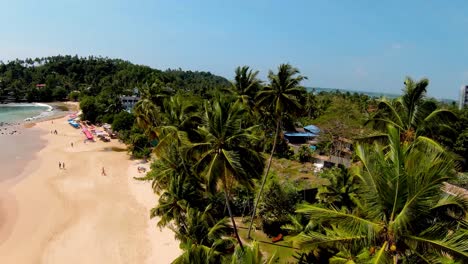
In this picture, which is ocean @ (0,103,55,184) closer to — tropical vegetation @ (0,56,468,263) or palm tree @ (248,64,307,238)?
tropical vegetation @ (0,56,468,263)

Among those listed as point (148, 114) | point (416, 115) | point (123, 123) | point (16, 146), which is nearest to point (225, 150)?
point (416, 115)

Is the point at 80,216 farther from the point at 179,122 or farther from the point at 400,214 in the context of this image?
the point at 400,214

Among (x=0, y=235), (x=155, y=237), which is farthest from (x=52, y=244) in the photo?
(x=155, y=237)

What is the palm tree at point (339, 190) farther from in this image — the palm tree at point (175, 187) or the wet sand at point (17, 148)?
the wet sand at point (17, 148)

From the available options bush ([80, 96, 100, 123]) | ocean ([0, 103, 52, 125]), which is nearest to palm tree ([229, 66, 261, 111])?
bush ([80, 96, 100, 123])

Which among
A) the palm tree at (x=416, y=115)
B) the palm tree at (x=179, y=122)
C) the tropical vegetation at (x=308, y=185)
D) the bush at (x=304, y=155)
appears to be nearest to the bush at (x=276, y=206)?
the tropical vegetation at (x=308, y=185)
